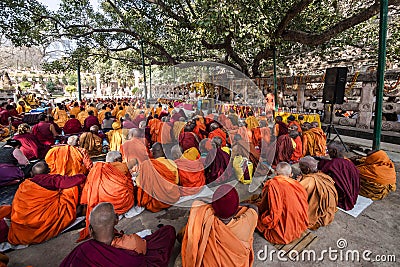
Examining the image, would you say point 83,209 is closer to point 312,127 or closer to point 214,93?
point 312,127

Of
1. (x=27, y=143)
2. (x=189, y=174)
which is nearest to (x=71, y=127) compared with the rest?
(x=27, y=143)

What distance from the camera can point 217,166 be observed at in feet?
16.1

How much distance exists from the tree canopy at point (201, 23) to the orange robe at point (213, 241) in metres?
6.44

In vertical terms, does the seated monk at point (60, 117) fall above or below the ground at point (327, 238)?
above

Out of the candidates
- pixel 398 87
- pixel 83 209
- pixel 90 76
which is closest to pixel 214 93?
pixel 398 87

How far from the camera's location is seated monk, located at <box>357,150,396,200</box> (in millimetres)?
4164

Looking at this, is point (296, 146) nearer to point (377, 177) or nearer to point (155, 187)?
point (377, 177)

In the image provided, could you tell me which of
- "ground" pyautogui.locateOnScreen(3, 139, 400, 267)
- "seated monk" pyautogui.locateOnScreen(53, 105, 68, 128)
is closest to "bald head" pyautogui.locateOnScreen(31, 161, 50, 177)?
"ground" pyautogui.locateOnScreen(3, 139, 400, 267)

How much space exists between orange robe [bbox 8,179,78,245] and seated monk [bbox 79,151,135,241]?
0.40m

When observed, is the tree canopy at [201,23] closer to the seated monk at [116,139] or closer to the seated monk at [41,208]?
the seated monk at [116,139]

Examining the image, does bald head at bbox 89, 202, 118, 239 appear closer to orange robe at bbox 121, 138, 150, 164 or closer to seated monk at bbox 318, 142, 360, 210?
seated monk at bbox 318, 142, 360, 210

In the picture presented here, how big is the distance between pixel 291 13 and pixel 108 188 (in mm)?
8687

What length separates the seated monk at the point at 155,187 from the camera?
4004 mm

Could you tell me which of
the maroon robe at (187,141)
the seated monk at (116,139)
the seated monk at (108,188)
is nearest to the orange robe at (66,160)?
the seated monk at (108,188)
